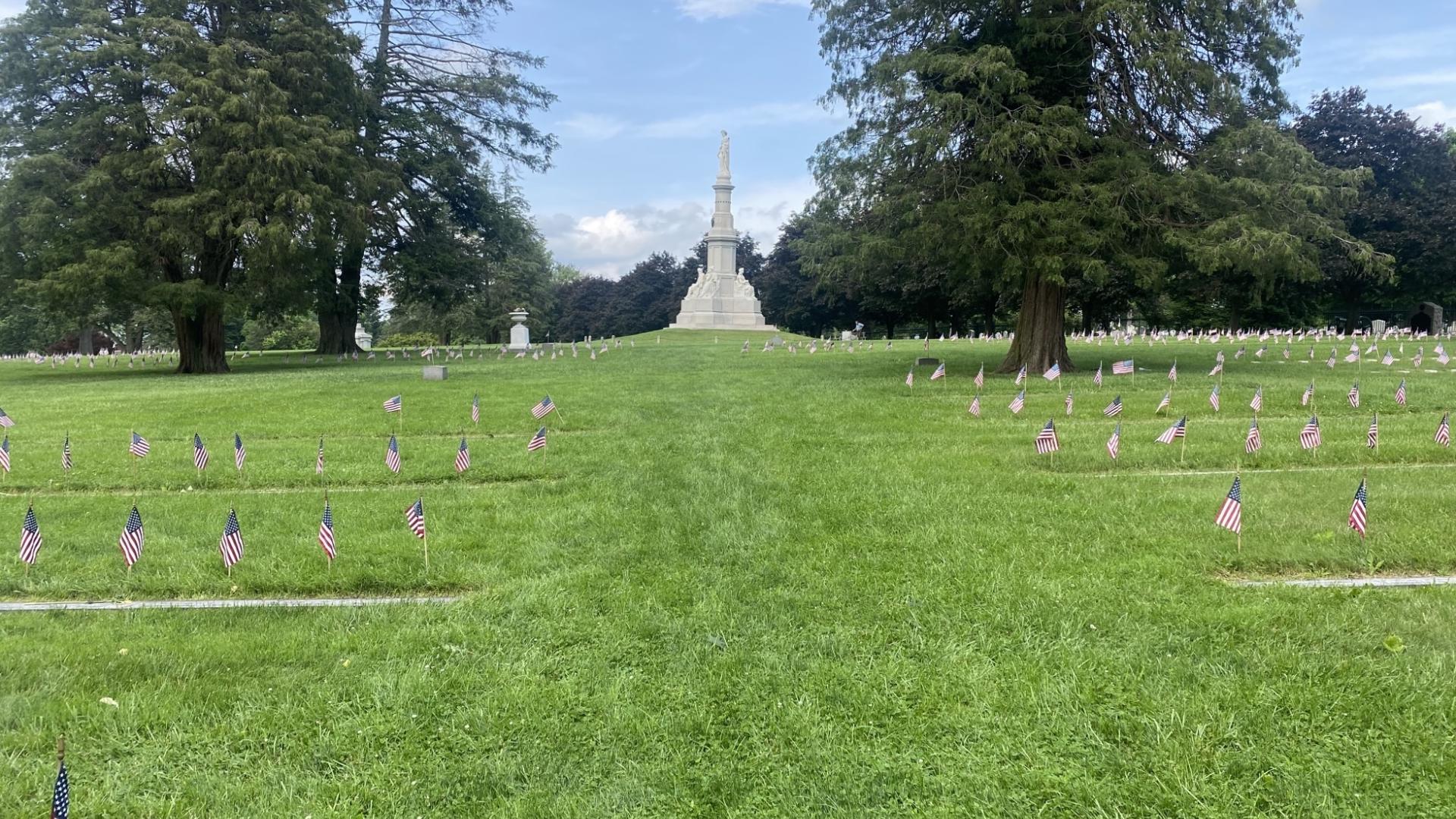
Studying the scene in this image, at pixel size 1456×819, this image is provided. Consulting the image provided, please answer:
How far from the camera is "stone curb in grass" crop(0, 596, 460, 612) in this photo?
5000 millimetres

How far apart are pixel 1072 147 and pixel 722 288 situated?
149 feet

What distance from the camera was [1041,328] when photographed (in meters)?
20.1

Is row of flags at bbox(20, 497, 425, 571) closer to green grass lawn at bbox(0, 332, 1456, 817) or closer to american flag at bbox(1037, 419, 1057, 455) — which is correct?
green grass lawn at bbox(0, 332, 1456, 817)

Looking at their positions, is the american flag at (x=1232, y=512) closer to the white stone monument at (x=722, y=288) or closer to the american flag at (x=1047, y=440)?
the american flag at (x=1047, y=440)

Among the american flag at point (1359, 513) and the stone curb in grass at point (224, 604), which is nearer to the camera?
the stone curb in grass at point (224, 604)

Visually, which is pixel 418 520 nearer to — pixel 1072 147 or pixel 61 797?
pixel 61 797

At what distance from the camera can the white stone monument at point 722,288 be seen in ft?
198

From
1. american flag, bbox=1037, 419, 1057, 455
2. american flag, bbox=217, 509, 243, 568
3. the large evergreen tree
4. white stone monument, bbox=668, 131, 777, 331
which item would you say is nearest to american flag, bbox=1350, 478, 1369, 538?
american flag, bbox=1037, 419, 1057, 455

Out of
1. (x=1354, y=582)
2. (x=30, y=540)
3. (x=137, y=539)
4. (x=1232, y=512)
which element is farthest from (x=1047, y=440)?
(x=30, y=540)

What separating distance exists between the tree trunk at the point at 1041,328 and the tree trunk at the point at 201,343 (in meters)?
23.8

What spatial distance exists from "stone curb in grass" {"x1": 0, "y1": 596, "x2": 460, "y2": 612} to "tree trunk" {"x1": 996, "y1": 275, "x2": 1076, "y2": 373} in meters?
17.5

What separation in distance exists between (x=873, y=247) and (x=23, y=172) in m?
22.9

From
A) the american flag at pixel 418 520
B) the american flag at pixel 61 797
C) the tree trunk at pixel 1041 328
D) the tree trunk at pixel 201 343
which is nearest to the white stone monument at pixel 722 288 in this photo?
the tree trunk at pixel 201 343

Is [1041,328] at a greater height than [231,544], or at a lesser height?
greater
